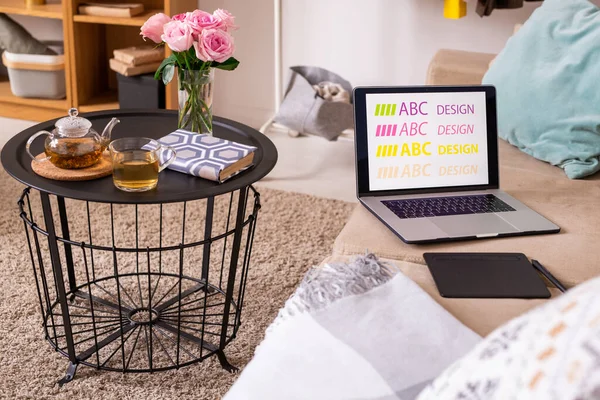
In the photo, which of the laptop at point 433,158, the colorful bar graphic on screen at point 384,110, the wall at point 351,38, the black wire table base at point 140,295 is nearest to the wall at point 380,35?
the wall at point 351,38

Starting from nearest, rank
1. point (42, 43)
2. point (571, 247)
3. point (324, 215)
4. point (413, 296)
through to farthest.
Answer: point (413, 296) → point (571, 247) → point (324, 215) → point (42, 43)

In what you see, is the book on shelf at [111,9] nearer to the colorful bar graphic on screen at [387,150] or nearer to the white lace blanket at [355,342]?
the colorful bar graphic on screen at [387,150]

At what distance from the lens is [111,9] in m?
2.97

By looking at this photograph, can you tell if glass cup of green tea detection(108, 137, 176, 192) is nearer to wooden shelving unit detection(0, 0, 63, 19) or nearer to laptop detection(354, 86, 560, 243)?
laptop detection(354, 86, 560, 243)

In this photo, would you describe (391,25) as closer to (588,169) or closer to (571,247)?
(588,169)

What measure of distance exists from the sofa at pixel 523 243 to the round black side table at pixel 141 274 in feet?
0.82

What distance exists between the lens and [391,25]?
3.01m

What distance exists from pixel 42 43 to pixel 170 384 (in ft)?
6.92

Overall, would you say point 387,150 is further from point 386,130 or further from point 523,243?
point 523,243

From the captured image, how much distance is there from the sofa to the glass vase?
0.40 m

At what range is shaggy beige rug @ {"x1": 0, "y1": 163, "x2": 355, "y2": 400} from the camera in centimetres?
157

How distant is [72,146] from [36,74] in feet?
6.33

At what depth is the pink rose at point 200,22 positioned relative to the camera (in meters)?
1.54

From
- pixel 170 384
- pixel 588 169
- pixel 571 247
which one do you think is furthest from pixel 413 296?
pixel 588 169
